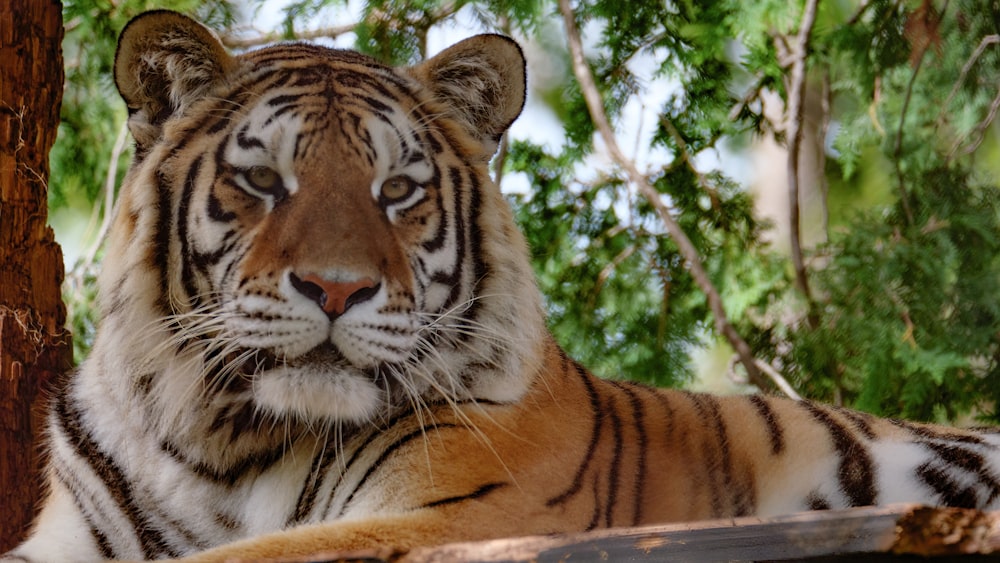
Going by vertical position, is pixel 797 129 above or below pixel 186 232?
above

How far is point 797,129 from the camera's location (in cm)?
424

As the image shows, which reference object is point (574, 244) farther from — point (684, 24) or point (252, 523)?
point (252, 523)

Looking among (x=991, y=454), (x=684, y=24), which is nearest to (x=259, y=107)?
(x=991, y=454)

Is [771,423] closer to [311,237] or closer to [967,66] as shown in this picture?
[311,237]

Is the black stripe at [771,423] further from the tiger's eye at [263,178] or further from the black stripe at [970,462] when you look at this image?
the tiger's eye at [263,178]

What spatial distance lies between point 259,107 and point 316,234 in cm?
41

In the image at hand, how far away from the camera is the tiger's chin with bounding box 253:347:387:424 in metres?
2.06

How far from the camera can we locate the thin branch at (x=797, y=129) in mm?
4078

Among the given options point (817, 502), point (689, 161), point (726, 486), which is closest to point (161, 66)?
point (726, 486)

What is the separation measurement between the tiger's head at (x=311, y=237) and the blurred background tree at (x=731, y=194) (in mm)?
1510

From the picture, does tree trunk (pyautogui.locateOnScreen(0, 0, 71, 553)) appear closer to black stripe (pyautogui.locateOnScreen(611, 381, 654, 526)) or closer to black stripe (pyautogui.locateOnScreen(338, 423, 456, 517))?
black stripe (pyautogui.locateOnScreen(338, 423, 456, 517))

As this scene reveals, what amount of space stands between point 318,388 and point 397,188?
468 millimetres

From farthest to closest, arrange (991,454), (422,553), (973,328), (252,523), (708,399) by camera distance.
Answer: (973,328), (708,399), (991,454), (252,523), (422,553)

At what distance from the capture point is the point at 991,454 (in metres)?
2.49
